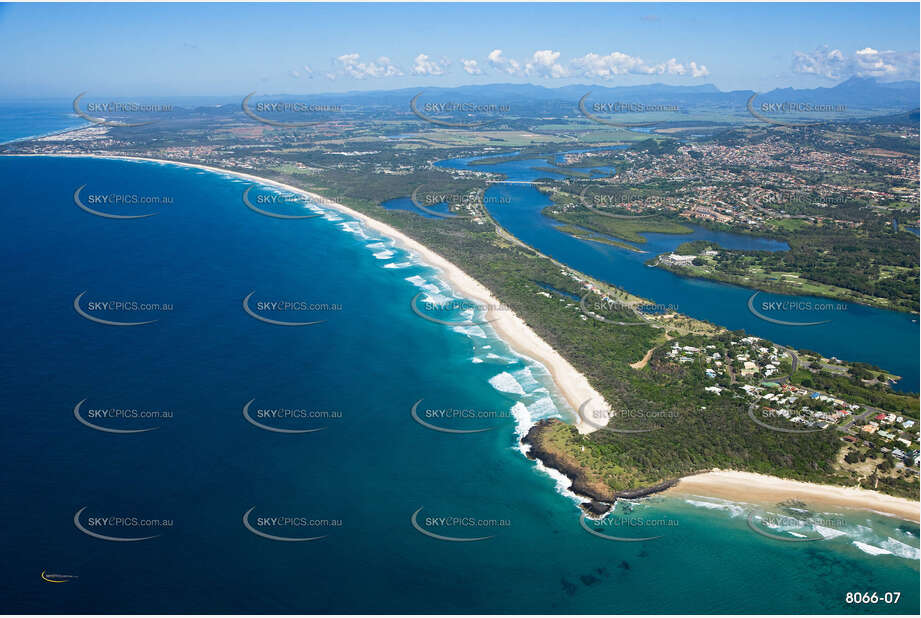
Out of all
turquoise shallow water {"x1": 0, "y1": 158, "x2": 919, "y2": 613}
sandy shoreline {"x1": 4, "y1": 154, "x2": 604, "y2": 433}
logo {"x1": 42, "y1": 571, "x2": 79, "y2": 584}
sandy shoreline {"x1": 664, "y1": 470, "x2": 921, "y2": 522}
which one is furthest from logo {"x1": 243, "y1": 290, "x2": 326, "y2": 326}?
sandy shoreline {"x1": 664, "y1": 470, "x2": 921, "y2": 522}

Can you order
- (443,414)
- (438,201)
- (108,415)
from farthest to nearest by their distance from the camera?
(438,201), (443,414), (108,415)

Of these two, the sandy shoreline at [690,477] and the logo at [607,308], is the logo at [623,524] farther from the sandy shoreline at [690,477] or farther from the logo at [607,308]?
the logo at [607,308]

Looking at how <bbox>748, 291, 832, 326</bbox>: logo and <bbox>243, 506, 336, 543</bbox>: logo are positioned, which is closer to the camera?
<bbox>243, 506, 336, 543</bbox>: logo

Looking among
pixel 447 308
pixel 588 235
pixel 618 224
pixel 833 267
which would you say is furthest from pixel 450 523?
pixel 618 224

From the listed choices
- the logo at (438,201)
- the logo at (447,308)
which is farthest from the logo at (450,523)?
the logo at (438,201)

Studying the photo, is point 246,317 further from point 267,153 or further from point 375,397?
point 267,153

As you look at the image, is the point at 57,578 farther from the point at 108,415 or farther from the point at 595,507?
the point at 595,507

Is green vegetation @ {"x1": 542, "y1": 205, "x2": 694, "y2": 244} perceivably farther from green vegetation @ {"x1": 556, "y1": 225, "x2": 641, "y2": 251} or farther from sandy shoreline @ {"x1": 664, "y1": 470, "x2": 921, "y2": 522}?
sandy shoreline @ {"x1": 664, "y1": 470, "x2": 921, "y2": 522}
